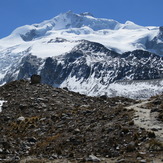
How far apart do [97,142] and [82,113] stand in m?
11.1

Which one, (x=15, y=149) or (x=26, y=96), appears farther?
(x=26, y=96)

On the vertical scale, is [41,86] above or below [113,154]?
above

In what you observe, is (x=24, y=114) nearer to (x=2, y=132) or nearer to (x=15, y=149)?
(x=2, y=132)

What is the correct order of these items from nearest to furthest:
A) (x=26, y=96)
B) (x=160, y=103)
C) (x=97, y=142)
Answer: (x=97, y=142)
(x=160, y=103)
(x=26, y=96)

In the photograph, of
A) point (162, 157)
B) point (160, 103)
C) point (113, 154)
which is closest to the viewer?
point (162, 157)

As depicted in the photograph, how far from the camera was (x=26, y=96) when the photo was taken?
171ft

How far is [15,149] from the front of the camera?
29125 millimetres

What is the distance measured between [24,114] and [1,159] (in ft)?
59.3

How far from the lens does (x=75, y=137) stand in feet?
99.1

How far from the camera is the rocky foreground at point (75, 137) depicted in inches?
1013

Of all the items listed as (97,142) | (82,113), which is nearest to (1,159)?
(97,142)

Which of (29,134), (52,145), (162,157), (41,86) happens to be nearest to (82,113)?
(29,134)

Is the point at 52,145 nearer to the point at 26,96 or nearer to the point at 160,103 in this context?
the point at 160,103

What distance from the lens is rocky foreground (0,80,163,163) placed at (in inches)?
1013
